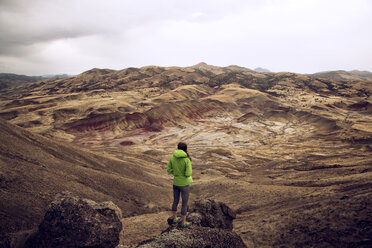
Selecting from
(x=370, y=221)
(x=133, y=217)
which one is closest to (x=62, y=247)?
(x=133, y=217)

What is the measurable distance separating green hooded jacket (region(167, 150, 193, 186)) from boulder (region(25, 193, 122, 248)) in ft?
6.77

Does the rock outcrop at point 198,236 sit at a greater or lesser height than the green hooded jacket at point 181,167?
lesser

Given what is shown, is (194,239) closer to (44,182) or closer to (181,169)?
(181,169)

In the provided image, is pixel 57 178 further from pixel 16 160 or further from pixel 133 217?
pixel 133 217

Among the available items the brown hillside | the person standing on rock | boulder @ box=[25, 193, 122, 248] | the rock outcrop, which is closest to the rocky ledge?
the rock outcrop

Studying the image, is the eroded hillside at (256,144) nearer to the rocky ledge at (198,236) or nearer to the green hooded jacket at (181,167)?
the rocky ledge at (198,236)

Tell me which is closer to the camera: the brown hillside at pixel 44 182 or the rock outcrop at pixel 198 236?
the rock outcrop at pixel 198 236

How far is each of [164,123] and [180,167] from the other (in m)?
41.3

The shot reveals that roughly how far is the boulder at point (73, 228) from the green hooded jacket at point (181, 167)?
6.77 ft

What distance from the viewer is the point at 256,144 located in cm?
3256

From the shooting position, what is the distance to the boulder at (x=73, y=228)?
4.50 meters

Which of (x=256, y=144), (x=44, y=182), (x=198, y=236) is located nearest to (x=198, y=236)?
(x=198, y=236)

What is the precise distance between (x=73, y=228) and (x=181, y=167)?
109 inches

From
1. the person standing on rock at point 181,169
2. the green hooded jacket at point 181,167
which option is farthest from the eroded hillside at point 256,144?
the green hooded jacket at point 181,167
